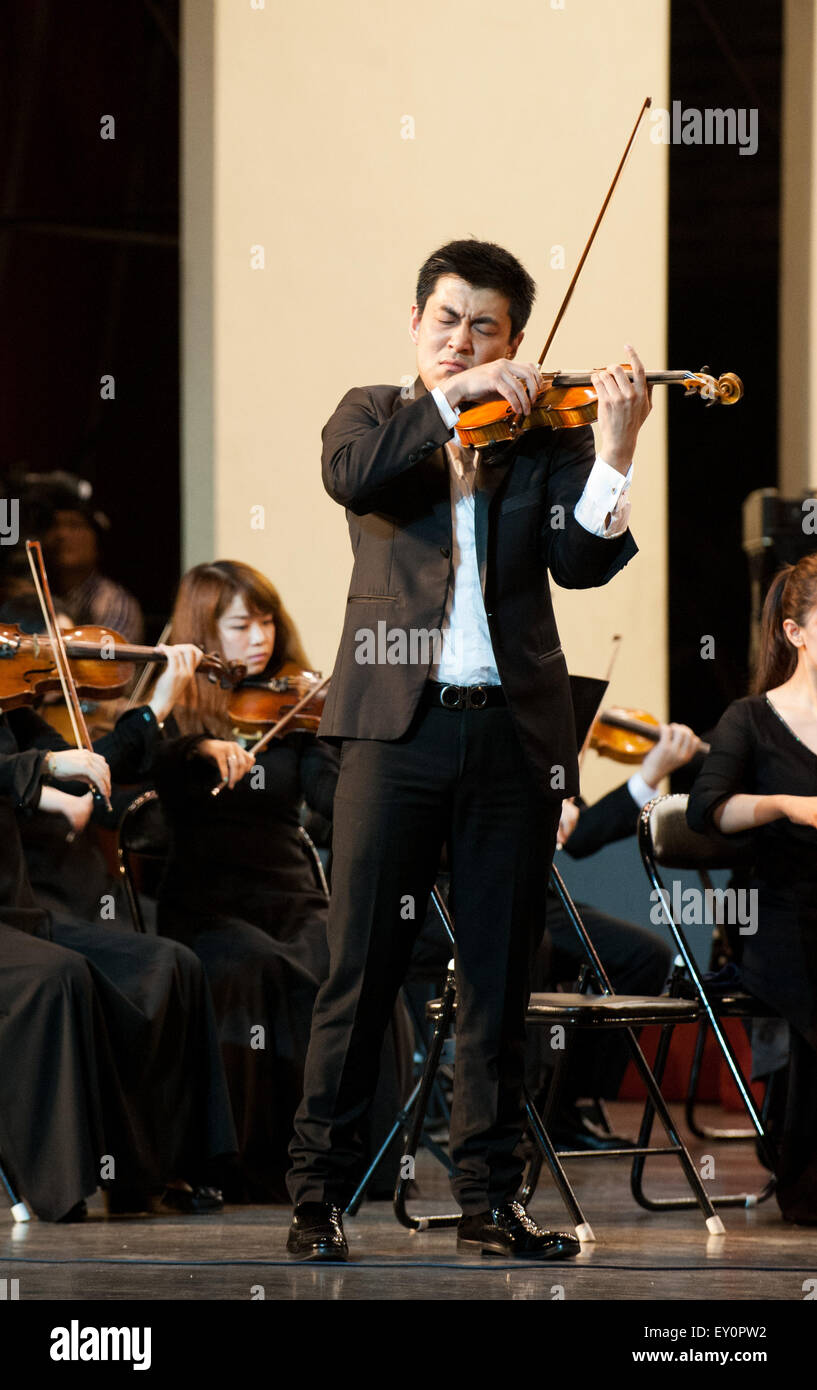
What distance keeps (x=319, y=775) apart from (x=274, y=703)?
0.62 ft

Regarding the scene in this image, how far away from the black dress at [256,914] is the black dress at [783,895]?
0.80 m

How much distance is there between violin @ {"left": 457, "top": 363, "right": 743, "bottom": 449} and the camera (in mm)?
2266

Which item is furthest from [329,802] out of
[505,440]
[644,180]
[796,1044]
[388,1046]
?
[644,180]

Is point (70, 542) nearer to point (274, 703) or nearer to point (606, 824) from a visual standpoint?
point (274, 703)

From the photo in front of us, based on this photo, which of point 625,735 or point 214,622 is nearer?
point 214,622

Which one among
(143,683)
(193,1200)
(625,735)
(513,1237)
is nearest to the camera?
(513,1237)

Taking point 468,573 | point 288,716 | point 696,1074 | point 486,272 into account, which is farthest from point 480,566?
point 696,1074

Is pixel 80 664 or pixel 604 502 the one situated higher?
pixel 604 502

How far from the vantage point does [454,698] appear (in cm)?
237

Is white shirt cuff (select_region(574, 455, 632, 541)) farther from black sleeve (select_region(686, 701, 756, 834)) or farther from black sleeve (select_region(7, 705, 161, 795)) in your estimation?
black sleeve (select_region(7, 705, 161, 795))

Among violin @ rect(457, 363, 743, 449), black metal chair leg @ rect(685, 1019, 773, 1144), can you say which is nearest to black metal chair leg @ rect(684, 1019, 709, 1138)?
black metal chair leg @ rect(685, 1019, 773, 1144)

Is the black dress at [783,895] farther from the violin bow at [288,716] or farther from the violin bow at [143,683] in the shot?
the violin bow at [143,683]

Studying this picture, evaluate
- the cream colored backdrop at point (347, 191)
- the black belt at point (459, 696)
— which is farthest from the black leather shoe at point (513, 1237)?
the cream colored backdrop at point (347, 191)
